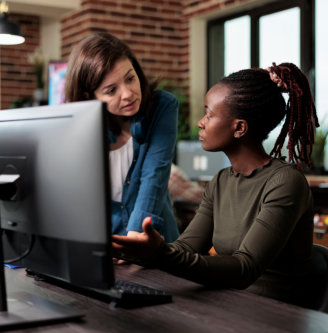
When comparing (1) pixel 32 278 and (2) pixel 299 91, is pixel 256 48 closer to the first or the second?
(2) pixel 299 91

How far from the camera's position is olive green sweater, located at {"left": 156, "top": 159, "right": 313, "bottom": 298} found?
4.24ft

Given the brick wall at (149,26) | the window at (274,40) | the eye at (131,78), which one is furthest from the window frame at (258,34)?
the eye at (131,78)

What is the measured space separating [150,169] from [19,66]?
5.11 metres

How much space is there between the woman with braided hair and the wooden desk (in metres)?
0.08

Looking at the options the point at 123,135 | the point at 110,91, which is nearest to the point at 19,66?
the point at 123,135

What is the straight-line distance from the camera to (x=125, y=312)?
3.80 feet

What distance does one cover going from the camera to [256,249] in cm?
136

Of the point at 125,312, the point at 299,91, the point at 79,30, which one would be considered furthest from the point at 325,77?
the point at 125,312

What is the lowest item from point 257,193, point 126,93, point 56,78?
point 257,193

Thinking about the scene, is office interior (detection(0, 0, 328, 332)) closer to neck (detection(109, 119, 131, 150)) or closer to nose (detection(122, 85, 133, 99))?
neck (detection(109, 119, 131, 150))

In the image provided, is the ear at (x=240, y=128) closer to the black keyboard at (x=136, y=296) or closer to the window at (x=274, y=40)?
the black keyboard at (x=136, y=296)

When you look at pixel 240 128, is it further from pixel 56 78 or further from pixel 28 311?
pixel 56 78

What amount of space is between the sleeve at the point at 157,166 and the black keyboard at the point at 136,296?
50cm

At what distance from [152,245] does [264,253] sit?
334 mm
